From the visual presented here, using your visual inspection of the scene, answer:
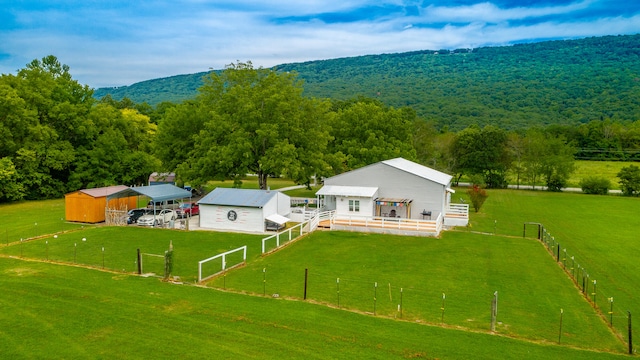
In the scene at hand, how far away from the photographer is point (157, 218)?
95.1 feet

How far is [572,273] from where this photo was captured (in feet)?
63.4

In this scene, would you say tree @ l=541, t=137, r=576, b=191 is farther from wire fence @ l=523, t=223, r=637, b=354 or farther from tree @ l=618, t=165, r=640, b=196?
wire fence @ l=523, t=223, r=637, b=354

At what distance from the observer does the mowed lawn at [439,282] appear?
13.5m

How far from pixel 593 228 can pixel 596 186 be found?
28.1m

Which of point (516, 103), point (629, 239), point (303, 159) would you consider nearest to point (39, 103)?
point (303, 159)

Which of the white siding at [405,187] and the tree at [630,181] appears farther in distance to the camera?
the tree at [630,181]

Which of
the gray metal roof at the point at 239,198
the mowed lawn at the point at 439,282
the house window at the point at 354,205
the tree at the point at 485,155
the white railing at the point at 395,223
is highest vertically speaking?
the tree at the point at 485,155

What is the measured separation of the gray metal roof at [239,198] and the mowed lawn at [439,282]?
4642mm

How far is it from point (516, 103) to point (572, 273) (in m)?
149

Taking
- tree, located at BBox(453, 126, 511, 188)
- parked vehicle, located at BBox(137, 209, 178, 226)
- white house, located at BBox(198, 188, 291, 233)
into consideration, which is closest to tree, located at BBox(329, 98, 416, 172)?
white house, located at BBox(198, 188, 291, 233)

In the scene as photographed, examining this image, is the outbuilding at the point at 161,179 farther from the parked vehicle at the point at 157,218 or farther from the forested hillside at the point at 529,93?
A: the forested hillside at the point at 529,93

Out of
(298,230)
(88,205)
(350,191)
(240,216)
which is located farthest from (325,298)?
(88,205)

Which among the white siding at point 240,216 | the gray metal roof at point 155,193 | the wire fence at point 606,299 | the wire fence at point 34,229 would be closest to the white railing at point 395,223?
the white siding at point 240,216

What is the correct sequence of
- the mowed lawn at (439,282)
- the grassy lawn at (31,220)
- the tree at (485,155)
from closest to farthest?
the mowed lawn at (439,282), the grassy lawn at (31,220), the tree at (485,155)
